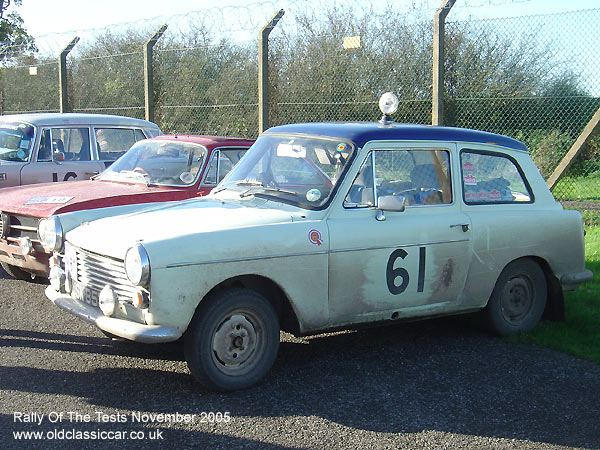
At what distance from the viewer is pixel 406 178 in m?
5.54

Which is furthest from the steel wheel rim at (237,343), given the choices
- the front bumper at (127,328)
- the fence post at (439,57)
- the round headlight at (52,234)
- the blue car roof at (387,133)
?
the fence post at (439,57)

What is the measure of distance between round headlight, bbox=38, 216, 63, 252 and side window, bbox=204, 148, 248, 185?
2.10 m

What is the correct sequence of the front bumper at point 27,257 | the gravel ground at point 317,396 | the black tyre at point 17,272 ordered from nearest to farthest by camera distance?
the gravel ground at point 317,396 → the front bumper at point 27,257 → the black tyre at point 17,272

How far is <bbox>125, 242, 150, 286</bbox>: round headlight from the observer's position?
4.26 meters

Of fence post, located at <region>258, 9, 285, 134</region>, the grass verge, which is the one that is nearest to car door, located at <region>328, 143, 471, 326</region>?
the grass verge

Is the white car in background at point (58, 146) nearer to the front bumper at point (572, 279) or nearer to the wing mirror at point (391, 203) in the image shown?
the wing mirror at point (391, 203)

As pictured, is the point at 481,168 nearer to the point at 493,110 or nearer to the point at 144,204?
the point at 144,204

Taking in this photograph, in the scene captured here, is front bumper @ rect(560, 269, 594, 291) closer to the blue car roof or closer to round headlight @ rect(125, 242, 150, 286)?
the blue car roof

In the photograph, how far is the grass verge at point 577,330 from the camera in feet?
18.7

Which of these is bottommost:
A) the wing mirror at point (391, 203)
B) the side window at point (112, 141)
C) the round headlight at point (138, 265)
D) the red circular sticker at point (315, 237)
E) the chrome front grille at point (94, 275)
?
the chrome front grille at point (94, 275)

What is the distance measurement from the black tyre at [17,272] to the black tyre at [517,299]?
4.59 m

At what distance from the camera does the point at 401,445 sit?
3.93 m

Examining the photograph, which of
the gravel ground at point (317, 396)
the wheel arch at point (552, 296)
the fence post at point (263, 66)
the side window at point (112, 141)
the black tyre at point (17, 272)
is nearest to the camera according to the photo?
the gravel ground at point (317, 396)

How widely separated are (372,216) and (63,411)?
2347 mm
